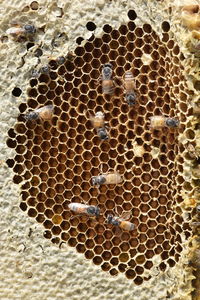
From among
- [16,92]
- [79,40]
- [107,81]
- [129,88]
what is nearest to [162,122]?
[129,88]

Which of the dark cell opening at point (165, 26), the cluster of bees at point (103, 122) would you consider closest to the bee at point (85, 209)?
the cluster of bees at point (103, 122)

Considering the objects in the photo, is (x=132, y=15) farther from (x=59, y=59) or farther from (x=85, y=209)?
(x=85, y=209)

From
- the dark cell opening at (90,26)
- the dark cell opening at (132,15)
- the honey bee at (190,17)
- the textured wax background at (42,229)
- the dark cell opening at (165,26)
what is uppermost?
the honey bee at (190,17)

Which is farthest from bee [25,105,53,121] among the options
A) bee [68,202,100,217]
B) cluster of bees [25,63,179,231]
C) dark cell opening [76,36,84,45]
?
bee [68,202,100,217]

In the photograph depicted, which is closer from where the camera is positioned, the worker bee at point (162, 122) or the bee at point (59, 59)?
the worker bee at point (162, 122)

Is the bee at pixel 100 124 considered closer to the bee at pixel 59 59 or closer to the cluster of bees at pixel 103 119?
the cluster of bees at pixel 103 119

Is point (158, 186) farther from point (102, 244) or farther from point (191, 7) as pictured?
point (191, 7)

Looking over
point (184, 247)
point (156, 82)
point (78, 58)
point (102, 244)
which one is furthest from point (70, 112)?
point (184, 247)
